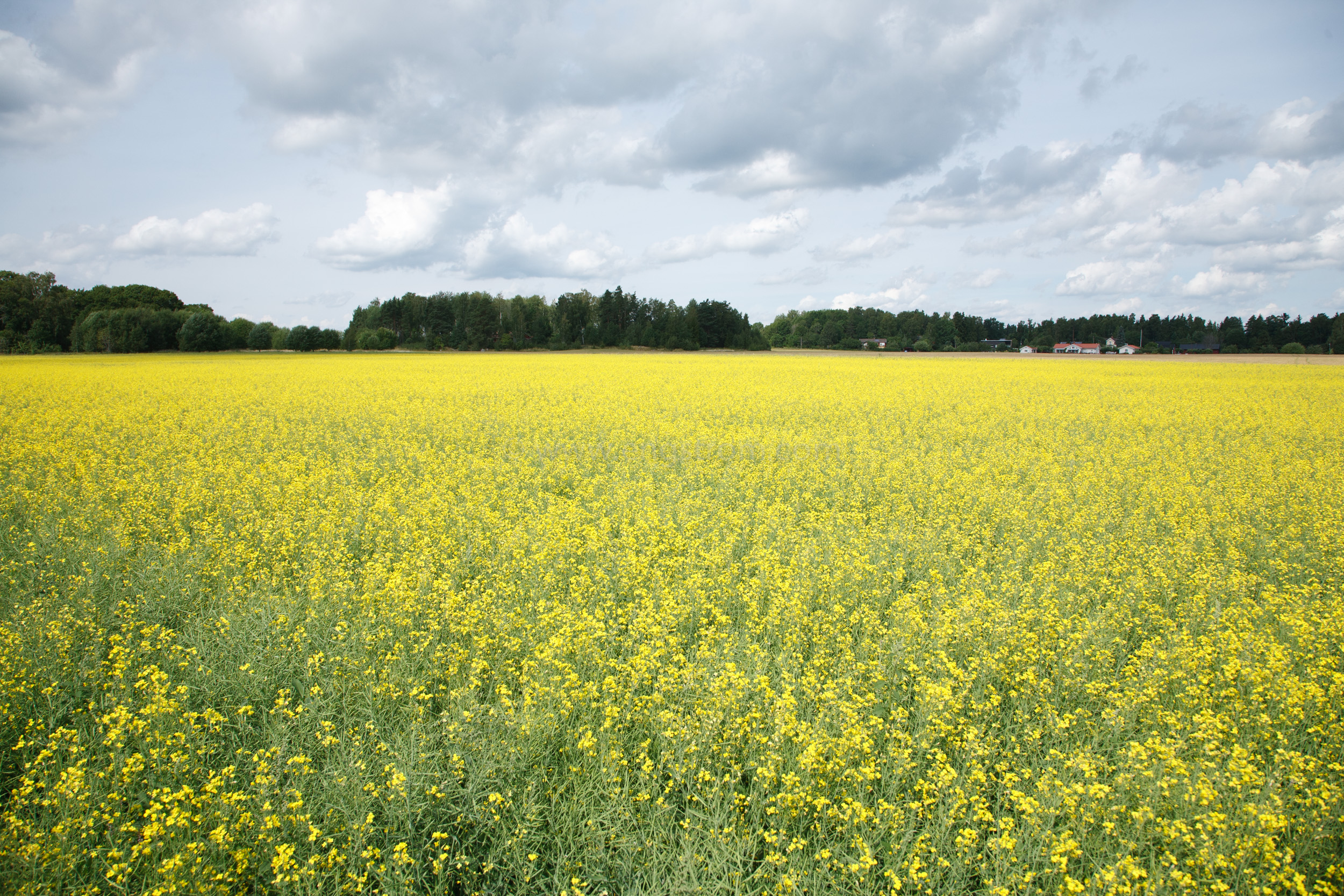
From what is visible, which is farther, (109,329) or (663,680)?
(109,329)

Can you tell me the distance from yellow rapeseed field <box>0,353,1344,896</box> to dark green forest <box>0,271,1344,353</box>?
247 ft

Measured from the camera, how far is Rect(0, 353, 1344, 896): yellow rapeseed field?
10.5ft

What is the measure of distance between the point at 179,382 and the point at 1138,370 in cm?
5654

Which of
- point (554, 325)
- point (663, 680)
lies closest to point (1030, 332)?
point (554, 325)

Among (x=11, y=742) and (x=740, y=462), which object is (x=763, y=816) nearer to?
(x=11, y=742)

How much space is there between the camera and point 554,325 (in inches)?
3438

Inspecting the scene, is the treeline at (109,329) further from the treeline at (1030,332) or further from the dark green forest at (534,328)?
the treeline at (1030,332)

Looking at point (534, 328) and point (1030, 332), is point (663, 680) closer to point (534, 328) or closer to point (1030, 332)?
point (534, 328)

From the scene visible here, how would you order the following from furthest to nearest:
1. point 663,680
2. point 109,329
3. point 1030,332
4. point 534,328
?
point 1030,332 → point 534,328 → point 109,329 → point 663,680

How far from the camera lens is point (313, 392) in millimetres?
23000

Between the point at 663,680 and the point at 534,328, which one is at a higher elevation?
the point at 534,328

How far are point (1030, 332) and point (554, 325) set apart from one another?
108 metres

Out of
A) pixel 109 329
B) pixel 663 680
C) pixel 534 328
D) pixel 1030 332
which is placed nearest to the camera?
pixel 663 680

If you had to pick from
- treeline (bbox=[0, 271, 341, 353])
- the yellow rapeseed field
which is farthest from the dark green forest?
the yellow rapeseed field
